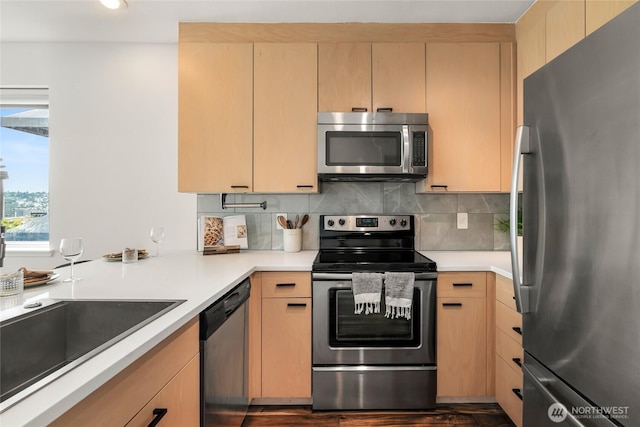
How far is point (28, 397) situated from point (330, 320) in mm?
Result: 1494

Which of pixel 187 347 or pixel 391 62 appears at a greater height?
pixel 391 62

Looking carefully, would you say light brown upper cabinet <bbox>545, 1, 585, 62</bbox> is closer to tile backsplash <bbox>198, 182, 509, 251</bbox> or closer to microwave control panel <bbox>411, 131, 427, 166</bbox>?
microwave control panel <bbox>411, 131, 427, 166</bbox>

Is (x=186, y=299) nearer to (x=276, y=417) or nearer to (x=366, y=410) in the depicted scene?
(x=276, y=417)

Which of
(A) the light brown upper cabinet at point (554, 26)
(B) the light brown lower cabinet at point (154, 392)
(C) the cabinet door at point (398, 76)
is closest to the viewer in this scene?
(B) the light brown lower cabinet at point (154, 392)

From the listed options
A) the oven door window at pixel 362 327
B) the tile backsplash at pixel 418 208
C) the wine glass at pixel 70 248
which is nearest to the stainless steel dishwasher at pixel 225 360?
the oven door window at pixel 362 327

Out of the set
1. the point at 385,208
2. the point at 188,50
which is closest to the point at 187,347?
the point at 385,208

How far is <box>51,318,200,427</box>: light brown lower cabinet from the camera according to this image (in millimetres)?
670

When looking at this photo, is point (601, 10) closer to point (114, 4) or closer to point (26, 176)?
point (114, 4)

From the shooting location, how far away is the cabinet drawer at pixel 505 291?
1738 millimetres

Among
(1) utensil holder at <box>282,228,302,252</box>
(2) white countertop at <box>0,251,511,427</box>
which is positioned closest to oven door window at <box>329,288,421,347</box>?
(2) white countertop at <box>0,251,511,427</box>

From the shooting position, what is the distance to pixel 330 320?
1.91 m

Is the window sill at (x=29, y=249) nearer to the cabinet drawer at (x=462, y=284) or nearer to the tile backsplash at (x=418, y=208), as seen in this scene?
the tile backsplash at (x=418, y=208)

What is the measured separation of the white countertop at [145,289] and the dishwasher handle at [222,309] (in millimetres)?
47

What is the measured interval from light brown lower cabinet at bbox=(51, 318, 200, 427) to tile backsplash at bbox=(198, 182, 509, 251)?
1.46 meters
